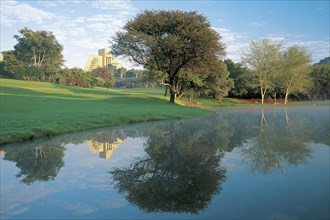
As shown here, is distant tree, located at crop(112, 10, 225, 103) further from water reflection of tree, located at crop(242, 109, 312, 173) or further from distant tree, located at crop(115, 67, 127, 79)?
distant tree, located at crop(115, 67, 127, 79)

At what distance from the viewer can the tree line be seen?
116 feet

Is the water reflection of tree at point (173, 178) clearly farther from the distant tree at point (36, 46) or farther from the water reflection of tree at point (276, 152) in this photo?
the distant tree at point (36, 46)

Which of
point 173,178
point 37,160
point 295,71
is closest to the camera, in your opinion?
point 173,178

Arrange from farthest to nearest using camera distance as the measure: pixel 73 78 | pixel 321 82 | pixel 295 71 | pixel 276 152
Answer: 1. pixel 73 78
2. pixel 321 82
3. pixel 295 71
4. pixel 276 152

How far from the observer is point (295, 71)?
174 ft

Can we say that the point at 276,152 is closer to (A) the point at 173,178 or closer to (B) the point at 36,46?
(A) the point at 173,178

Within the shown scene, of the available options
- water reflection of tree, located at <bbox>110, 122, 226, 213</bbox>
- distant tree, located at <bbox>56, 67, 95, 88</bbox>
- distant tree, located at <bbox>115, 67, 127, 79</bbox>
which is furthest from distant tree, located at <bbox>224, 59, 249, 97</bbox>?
distant tree, located at <bbox>115, 67, 127, 79</bbox>

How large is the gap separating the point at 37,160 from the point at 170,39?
27854mm

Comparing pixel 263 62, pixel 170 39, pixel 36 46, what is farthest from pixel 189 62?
pixel 36 46

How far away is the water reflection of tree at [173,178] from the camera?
502cm

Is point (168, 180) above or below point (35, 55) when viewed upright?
below

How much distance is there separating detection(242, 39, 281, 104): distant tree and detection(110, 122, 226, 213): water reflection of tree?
156ft

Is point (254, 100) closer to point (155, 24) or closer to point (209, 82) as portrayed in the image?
point (209, 82)

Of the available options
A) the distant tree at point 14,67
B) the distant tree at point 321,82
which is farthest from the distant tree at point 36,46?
the distant tree at point 321,82
